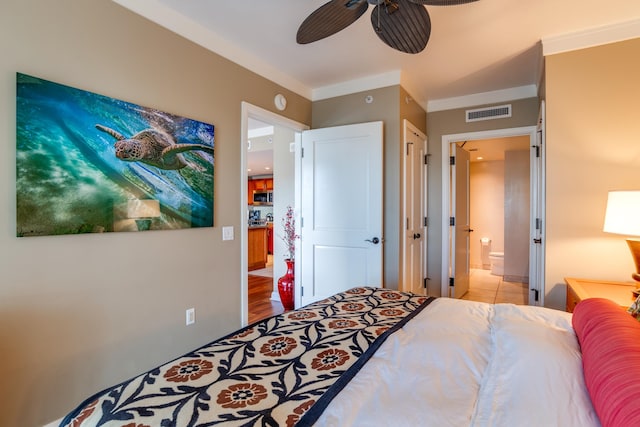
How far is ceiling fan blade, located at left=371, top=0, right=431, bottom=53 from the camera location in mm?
1623

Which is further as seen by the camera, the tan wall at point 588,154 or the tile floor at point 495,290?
the tile floor at point 495,290

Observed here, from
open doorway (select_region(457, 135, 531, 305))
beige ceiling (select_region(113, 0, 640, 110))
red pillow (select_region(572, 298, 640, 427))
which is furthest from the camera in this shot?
open doorway (select_region(457, 135, 531, 305))

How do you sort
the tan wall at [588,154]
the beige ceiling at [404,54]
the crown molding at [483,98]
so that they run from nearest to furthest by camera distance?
1. the beige ceiling at [404,54]
2. the tan wall at [588,154]
3. the crown molding at [483,98]

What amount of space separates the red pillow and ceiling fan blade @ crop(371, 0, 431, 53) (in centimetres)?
154

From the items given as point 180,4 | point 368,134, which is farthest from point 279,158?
point 180,4

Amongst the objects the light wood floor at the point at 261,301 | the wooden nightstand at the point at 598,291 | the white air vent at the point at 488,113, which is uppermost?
the white air vent at the point at 488,113

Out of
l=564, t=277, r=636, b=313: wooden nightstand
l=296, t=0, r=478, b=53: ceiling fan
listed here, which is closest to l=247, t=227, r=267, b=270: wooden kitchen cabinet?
l=296, t=0, r=478, b=53: ceiling fan

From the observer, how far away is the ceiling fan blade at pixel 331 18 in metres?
1.64

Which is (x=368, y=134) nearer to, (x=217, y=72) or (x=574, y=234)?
(x=217, y=72)

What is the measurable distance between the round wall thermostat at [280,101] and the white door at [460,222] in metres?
2.22

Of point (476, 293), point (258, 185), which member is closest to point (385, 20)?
point (476, 293)

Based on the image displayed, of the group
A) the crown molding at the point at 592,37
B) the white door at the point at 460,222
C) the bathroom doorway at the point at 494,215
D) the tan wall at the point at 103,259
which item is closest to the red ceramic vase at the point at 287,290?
the tan wall at the point at 103,259

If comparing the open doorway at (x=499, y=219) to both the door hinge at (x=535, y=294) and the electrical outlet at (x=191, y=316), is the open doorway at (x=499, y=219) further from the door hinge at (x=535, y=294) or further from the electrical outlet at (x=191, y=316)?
the electrical outlet at (x=191, y=316)

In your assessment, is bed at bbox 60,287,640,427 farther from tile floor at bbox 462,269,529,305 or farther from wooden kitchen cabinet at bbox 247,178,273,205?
wooden kitchen cabinet at bbox 247,178,273,205
